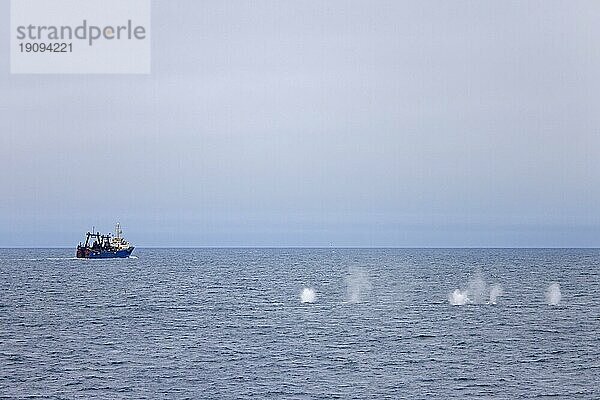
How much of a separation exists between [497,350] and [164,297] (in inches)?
2858

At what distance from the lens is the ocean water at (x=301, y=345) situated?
56.6 meters

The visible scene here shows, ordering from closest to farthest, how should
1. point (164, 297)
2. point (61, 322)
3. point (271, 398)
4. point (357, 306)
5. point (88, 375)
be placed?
point (271, 398), point (88, 375), point (61, 322), point (357, 306), point (164, 297)

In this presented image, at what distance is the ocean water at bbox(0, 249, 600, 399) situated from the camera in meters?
56.6

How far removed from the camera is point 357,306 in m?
114

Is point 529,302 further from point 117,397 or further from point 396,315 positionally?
point 117,397

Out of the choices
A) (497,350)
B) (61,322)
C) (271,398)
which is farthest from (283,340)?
(61,322)

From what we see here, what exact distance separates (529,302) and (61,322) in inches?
2652

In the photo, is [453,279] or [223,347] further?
[453,279]

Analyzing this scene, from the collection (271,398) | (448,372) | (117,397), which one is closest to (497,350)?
(448,372)

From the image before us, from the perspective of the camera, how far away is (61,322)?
96.1 meters

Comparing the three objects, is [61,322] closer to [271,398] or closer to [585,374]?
[271,398]

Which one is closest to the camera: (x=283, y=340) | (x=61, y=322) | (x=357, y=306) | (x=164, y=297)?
(x=283, y=340)

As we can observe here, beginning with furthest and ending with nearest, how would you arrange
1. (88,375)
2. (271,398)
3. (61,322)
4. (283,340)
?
(61,322) < (283,340) < (88,375) < (271,398)

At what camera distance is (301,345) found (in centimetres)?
7519
